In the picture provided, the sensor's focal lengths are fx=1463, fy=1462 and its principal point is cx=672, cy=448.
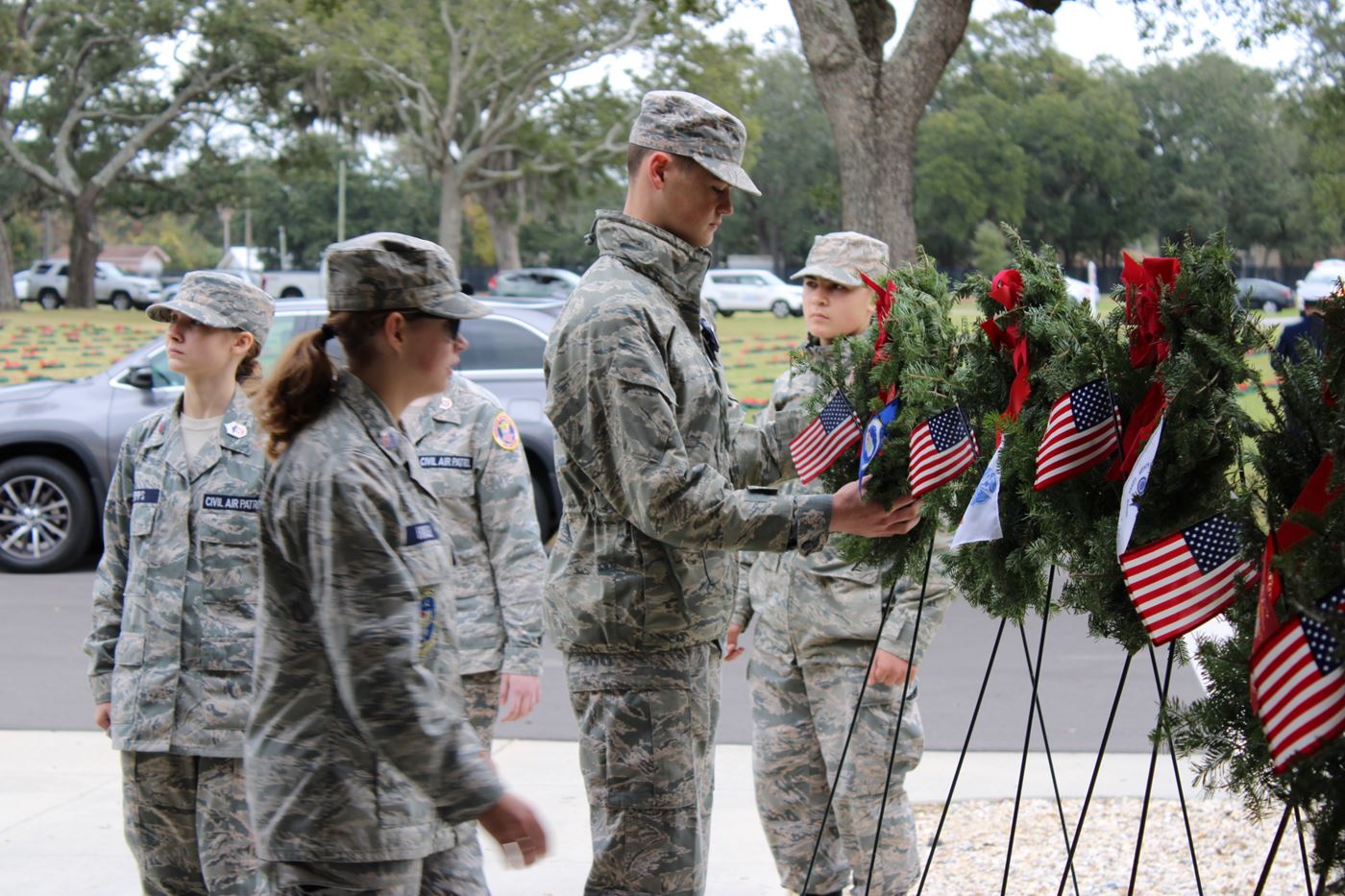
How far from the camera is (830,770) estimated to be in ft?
14.0

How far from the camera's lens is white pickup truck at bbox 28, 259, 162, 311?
53.9 metres

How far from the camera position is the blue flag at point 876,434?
3.34 metres

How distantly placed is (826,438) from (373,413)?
1.34 meters

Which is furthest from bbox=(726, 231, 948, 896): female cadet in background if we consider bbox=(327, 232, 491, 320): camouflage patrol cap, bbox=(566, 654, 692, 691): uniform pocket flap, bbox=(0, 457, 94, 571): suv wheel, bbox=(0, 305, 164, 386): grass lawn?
bbox=(0, 305, 164, 386): grass lawn

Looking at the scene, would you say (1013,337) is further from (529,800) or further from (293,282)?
(293,282)

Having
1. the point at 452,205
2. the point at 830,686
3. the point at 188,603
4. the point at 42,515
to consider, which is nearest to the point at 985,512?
the point at 830,686

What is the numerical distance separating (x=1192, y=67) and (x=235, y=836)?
71.3 metres

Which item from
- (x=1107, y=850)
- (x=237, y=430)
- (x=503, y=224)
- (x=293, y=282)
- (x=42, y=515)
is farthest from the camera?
(x=503, y=224)

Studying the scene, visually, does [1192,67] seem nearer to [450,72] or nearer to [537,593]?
[450,72]

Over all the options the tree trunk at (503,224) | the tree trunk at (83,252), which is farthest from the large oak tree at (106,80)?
the tree trunk at (503,224)

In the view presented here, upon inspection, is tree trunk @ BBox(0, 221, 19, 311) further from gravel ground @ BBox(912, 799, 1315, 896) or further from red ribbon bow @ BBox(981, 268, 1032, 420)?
red ribbon bow @ BBox(981, 268, 1032, 420)

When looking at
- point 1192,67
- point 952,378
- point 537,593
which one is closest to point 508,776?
point 537,593

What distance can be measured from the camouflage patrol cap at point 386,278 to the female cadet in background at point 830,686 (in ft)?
5.33

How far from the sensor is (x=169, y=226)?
123 metres
